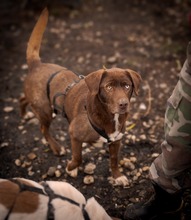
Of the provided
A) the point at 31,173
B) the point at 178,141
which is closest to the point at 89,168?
the point at 31,173

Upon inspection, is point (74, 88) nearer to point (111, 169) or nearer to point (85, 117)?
point (85, 117)

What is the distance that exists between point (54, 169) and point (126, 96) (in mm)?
1501

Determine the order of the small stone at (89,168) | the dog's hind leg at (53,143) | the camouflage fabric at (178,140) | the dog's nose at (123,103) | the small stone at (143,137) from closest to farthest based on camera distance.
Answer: the camouflage fabric at (178,140)
the dog's nose at (123,103)
the small stone at (89,168)
the dog's hind leg at (53,143)
the small stone at (143,137)

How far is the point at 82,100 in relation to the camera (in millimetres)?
3398

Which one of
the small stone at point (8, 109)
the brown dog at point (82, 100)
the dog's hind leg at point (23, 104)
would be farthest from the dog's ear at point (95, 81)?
the small stone at point (8, 109)

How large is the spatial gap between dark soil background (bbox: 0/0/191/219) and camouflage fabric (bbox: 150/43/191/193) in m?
0.80

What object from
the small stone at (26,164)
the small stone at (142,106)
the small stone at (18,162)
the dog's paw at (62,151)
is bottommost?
the small stone at (18,162)

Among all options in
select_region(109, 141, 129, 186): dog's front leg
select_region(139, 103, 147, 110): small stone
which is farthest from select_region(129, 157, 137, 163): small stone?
select_region(139, 103, 147, 110): small stone

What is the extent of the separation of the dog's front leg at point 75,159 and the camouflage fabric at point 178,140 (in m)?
0.94

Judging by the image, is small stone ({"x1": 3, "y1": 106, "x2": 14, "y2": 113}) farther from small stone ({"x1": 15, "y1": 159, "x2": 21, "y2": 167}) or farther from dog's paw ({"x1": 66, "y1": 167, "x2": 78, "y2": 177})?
dog's paw ({"x1": 66, "y1": 167, "x2": 78, "y2": 177})

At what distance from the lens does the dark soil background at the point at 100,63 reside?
12.8 ft

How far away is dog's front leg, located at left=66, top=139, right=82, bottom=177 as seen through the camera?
347cm

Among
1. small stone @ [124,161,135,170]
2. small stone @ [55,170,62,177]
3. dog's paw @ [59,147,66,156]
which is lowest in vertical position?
small stone @ [55,170,62,177]

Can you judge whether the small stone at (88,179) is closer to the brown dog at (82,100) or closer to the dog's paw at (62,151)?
the brown dog at (82,100)
